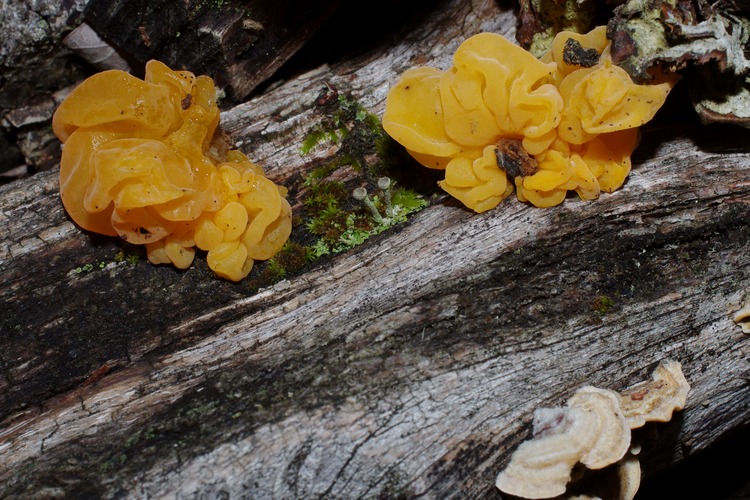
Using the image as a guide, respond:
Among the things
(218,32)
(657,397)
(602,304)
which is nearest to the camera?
(657,397)

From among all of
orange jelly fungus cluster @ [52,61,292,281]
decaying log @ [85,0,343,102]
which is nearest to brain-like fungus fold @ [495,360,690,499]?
orange jelly fungus cluster @ [52,61,292,281]

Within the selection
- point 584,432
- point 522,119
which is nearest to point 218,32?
point 522,119

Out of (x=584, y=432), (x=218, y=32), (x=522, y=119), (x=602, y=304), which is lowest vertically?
(x=584, y=432)

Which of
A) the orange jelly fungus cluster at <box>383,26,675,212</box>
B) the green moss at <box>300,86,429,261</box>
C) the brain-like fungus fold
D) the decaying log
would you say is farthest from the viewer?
the decaying log

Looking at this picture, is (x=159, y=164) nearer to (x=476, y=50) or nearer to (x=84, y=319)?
(x=84, y=319)

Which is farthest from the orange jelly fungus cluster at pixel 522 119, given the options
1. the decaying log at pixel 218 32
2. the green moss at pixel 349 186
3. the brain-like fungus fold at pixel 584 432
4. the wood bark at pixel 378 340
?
the decaying log at pixel 218 32

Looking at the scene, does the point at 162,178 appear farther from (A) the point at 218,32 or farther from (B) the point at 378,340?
(A) the point at 218,32

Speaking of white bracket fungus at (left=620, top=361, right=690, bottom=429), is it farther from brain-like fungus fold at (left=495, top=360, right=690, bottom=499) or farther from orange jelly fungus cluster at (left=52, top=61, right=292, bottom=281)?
orange jelly fungus cluster at (left=52, top=61, right=292, bottom=281)
